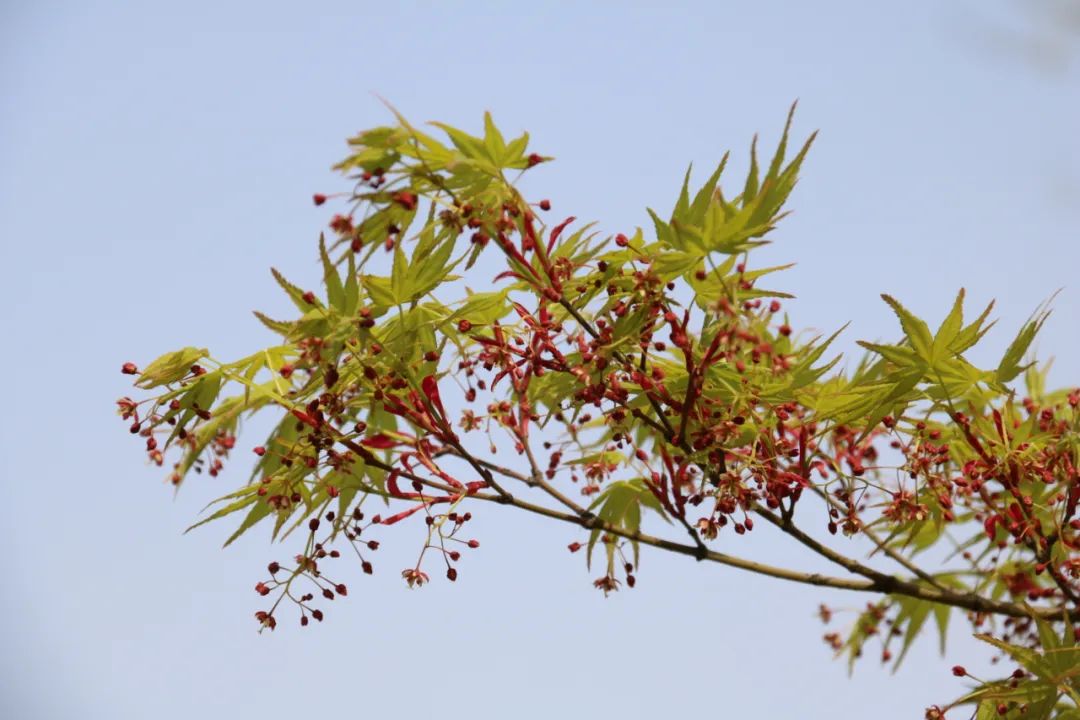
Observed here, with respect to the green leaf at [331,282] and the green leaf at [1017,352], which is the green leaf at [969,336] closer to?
the green leaf at [1017,352]

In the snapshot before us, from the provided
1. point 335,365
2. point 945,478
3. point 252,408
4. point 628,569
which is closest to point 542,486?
point 628,569

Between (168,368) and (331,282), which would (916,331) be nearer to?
(331,282)

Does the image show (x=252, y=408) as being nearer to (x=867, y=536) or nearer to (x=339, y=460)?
(x=339, y=460)

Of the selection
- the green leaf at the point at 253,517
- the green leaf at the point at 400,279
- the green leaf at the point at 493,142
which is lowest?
the green leaf at the point at 253,517

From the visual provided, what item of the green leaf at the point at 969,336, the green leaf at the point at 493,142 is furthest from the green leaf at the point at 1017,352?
the green leaf at the point at 493,142

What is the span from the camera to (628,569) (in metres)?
3.26

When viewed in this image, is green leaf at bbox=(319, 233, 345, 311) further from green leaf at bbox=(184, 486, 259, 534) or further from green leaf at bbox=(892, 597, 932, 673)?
green leaf at bbox=(892, 597, 932, 673)

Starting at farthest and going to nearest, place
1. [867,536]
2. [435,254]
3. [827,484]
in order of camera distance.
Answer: [867,536] → [827,484] → [435,254]

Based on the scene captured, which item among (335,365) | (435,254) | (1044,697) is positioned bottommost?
(1044,697)

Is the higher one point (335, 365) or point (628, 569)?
point (335, 365)

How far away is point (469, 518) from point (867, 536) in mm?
1284

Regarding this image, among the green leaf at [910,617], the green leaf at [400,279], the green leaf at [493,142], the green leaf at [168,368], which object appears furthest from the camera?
the green leaf at [910,617]

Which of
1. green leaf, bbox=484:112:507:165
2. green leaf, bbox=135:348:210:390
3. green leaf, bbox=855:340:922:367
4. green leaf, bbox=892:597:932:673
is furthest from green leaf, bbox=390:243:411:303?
green leaf, bbox=892:597:932:673

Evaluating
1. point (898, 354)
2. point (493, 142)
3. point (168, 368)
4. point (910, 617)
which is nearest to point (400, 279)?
point (493, 142)
